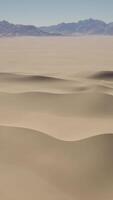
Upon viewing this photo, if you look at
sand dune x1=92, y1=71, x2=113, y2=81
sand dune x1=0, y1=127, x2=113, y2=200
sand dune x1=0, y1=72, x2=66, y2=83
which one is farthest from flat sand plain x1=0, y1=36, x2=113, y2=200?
sand dune x1=92, y1=71, x2=113, y2=81

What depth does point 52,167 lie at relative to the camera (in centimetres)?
379

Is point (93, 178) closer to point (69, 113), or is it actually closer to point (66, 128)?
point (66, 128)

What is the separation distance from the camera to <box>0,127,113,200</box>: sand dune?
3355 mm

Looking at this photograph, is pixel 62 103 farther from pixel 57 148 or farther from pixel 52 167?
pixel 52 167

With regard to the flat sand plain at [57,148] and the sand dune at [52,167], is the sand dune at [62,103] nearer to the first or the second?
the flat sand plain at [57,148]

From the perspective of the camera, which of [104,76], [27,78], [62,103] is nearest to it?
[62,103]

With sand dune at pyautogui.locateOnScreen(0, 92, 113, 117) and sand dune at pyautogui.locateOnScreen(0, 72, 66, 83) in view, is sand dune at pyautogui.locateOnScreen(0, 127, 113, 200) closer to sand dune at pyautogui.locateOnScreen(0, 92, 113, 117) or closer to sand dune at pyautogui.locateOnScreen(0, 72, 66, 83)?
sand dune at pyautogui.locateOnScreen(0, 92, 113, 117)

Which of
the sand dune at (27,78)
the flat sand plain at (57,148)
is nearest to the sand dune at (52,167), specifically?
the flat sand plain at (57,148)

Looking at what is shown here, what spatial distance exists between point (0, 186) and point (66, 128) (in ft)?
6.59

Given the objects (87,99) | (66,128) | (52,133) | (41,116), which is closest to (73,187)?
(52,133)

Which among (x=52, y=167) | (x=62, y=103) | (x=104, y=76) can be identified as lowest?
(x=104, y=76)

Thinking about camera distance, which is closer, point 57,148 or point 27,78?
point 57,148

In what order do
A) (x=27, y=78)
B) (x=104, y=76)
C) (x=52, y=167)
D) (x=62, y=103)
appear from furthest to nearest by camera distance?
(x=104, y=76) → (x=27, y=78) → (x=62, y=103) → (x=52, y=167)

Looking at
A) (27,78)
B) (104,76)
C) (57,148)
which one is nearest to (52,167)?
(57,148)
